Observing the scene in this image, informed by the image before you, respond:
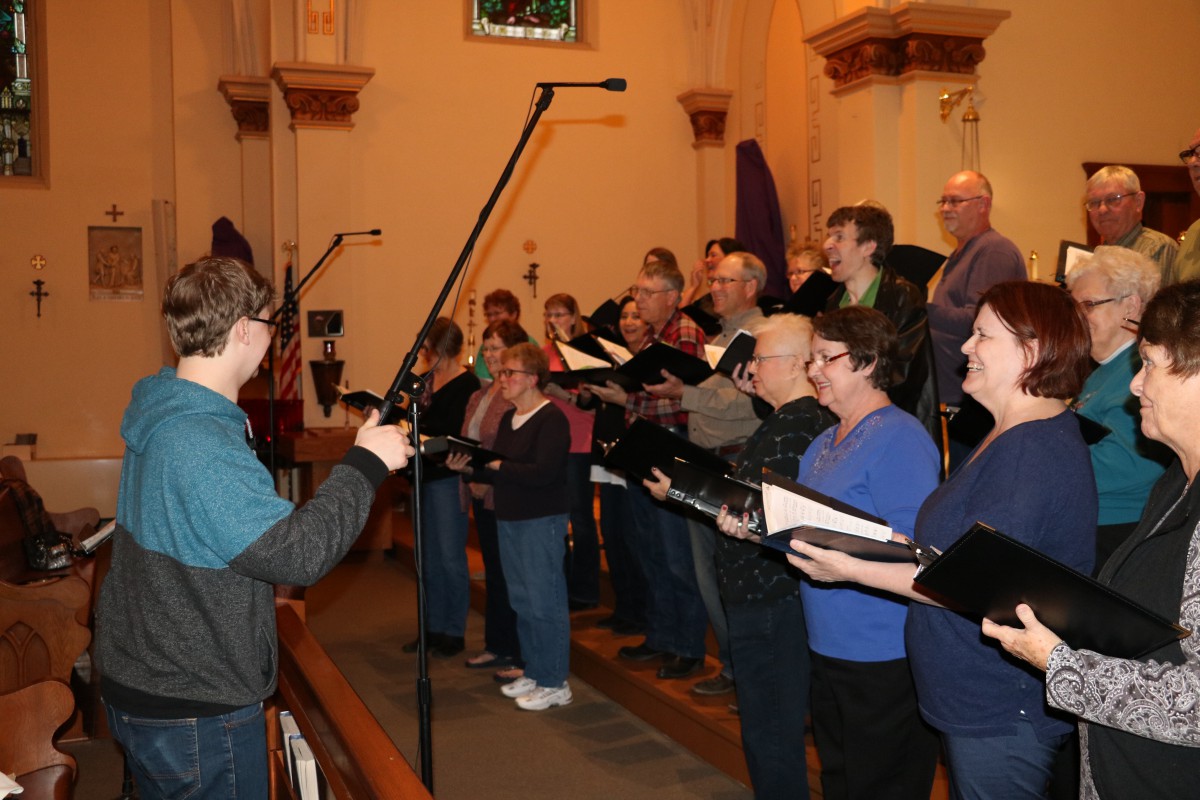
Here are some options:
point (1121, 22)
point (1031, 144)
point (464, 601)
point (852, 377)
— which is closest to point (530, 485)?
point (464, 601)

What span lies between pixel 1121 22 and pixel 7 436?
10138mm

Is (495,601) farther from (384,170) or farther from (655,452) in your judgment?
(384,170)

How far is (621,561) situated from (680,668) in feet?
2.80

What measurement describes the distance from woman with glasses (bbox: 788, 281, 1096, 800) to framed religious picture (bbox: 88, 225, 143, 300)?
32.6 feet

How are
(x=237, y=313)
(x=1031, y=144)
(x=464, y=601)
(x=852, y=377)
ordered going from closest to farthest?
(x=237, y=313)
(x=852, y=377)
(x=464, y=601)
(x=1031, y=144)

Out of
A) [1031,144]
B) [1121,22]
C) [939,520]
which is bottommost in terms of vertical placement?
[939,520]

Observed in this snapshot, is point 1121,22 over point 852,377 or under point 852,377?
over

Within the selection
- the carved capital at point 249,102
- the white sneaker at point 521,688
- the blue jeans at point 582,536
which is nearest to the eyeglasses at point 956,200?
the blue jeans at point 582,536

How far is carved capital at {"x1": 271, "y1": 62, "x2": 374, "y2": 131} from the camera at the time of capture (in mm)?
8945

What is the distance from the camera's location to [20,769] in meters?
2.45

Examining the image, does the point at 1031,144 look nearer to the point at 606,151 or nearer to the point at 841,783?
the point at 606,151

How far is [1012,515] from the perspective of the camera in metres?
2.15

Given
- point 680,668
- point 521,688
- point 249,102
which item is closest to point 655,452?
point 680,668

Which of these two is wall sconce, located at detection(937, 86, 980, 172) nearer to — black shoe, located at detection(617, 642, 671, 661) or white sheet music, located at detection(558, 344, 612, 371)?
white sheet music, located at detection(558, 344, 612, 371)
